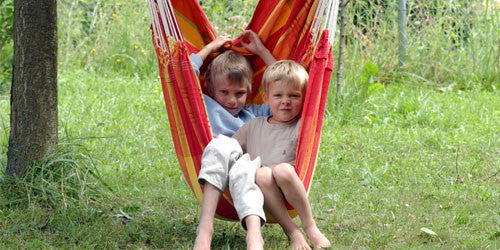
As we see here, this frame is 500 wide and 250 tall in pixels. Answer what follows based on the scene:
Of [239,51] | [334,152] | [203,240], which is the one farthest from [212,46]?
[334,152]

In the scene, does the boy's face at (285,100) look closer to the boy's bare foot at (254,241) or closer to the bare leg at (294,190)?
the bare leg at (294,190)

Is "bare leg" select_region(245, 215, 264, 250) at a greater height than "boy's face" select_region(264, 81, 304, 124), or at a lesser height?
lesser

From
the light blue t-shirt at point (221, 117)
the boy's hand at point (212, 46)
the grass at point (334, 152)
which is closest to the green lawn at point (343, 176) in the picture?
the grass at point (334, 152)

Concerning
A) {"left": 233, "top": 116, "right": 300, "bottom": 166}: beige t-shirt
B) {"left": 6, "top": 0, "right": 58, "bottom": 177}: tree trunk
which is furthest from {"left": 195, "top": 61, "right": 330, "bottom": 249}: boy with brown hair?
{"left": 6, "top": 0, "right": 58, "bottom": 177}: tree trunk

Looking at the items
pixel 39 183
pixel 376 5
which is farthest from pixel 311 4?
pixel 376 5

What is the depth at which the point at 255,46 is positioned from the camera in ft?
11.1

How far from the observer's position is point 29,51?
10.0 feet

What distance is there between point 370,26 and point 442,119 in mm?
1740

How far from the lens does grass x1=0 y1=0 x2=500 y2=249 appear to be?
2988 millimetres

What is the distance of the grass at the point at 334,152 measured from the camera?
2988 mm

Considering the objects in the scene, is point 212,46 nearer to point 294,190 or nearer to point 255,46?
point 255,46

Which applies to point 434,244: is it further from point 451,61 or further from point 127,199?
point 451,61

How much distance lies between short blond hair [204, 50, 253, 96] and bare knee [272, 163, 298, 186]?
0.69 meters

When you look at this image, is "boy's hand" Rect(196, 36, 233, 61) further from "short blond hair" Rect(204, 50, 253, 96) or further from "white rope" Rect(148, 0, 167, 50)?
"white rope" Rect(148, 0, 167, 50)
